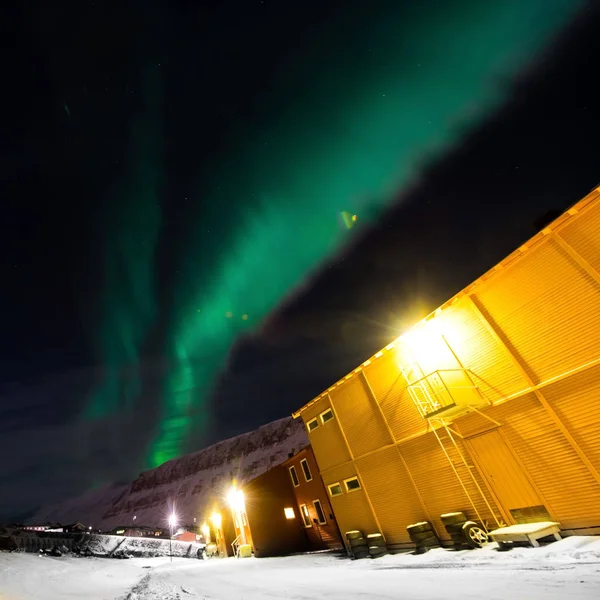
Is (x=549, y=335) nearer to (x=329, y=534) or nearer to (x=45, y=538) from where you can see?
(x=329, y=534)

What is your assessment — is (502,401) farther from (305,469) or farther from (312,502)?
(312,502)

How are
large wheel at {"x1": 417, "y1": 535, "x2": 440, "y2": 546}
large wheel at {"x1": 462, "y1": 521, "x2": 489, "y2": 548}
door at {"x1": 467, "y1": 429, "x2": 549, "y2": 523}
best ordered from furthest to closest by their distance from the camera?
large wheel at {"x1": 417, "y1": 535, "x2": 440, "y2": 546} → large wheel at {"x1": 462, "y1": 521, "x2": 489, "y2": 548} → door at {"x1": 467, "y1": 429, "x2": 549, "y2": 523}

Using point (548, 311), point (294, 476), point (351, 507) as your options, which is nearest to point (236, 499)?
point (294, 476)

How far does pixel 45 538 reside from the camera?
37031mm

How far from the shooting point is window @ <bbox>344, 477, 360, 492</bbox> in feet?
60.3

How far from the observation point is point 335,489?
65.8 ft

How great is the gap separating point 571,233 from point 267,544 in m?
30.8

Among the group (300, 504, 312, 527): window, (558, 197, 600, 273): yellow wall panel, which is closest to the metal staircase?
(558, 197, 600, 273): yellow wall panel

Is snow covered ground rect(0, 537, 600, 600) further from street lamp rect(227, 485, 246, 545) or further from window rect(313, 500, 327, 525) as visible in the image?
street lamp rect(227, 485, 246, 545)

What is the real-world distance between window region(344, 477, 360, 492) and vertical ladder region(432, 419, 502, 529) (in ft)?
21.5

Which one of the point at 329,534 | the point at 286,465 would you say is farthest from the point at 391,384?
the point at 286,465

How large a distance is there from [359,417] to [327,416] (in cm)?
318

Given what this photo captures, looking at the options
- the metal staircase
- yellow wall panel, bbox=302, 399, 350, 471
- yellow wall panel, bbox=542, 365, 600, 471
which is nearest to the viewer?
yellow wall panel, bbox=542, 365, 600, 471

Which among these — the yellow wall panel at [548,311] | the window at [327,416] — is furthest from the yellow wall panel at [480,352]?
the window at [327,416]
